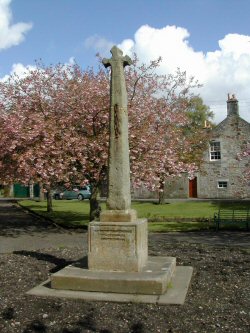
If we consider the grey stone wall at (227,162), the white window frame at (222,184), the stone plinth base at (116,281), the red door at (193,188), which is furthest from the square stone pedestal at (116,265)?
the red door at (193,188)

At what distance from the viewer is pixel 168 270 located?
25.2ft

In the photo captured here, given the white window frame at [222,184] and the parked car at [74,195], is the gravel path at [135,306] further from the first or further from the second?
the parked car at [74,195]

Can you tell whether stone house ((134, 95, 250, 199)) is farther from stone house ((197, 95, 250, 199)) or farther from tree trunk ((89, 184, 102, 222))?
tree trunk ((89, 184, 102, 222))

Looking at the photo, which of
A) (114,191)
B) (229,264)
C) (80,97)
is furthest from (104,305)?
(80,97)

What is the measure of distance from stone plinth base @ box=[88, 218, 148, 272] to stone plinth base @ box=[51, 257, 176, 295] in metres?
0.14

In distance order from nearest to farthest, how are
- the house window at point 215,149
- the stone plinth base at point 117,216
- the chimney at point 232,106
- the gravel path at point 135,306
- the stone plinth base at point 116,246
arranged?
the gravel path at point 135,306, the stone plinth base at point 116,246, the stone plinth base at point 117,216, the chimney at point 232,106, the house window at point 215,149

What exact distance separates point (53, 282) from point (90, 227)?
1.14 metres

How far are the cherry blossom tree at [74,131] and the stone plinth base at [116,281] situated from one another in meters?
9.29

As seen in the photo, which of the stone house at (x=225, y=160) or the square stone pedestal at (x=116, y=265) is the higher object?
the stone house at (x=225, y=160)

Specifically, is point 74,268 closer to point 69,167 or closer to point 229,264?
point 229,264

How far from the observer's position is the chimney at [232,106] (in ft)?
130

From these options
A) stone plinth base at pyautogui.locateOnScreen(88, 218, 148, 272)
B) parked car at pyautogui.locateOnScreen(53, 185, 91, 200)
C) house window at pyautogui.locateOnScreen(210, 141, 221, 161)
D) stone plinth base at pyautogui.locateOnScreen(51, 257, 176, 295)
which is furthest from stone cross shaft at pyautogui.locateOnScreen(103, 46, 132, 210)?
parked car at pyautogui.locateOnScreen(53, 185, 91, 200)

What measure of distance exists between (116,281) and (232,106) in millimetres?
35492

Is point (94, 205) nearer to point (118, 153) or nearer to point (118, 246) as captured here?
point (118, 153)
